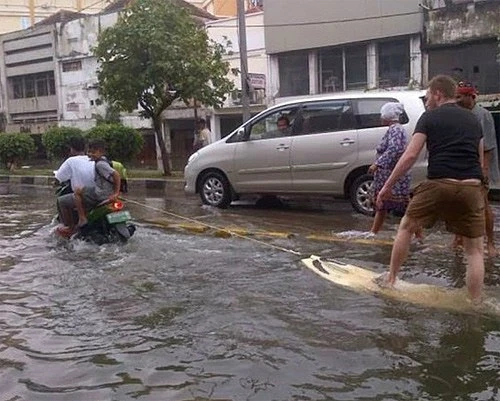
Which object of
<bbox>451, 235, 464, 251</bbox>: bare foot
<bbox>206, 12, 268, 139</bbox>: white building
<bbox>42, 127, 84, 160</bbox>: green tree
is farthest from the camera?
<bbox>206, 12, 268, 139</bbox>: white building

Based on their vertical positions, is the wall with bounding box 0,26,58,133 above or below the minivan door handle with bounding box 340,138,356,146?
above

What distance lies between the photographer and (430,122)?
473 centimetres

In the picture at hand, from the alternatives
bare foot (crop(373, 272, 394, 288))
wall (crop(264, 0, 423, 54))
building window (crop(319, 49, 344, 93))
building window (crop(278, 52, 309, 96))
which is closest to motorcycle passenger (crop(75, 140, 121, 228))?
bare foot (crop(373, 272, 394, 288))

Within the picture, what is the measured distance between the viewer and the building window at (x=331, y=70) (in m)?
26.7

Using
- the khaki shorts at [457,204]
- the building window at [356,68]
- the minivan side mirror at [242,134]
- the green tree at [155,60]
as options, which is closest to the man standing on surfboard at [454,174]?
the khaki shorts at [457,204]

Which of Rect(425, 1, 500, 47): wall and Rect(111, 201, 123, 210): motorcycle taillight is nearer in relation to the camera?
Rect(111, 201, 123, 210): motorcycle taillight

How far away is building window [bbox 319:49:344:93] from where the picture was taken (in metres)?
26.7

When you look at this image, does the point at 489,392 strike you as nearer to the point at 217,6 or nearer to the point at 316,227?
the point at 316,227

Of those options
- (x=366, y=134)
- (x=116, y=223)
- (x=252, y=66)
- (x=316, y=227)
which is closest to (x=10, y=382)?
(x=116, y=223)

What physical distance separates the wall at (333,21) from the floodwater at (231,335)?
19603mm

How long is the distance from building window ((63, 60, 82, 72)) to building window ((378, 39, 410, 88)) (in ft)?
60.0

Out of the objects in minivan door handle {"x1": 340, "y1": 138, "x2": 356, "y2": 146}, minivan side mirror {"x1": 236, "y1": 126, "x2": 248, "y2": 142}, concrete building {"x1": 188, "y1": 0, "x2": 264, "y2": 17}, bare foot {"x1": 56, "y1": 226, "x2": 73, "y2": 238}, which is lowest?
bare foot {"x1": 56, "y1": 226, "x2": 73, "y2": 238}

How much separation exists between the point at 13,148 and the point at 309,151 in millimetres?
14747

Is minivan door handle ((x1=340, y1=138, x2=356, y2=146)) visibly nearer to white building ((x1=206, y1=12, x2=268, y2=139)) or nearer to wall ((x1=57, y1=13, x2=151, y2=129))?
white building ((x1=206, y1=12, x2=268, y2=139))
